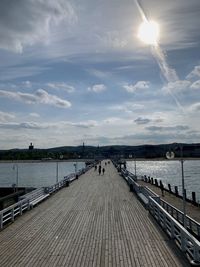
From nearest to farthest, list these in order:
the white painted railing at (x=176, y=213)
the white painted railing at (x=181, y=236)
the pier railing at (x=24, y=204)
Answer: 1. the white painted railing at (x=181, y=236)
2. the pier railing at (x=24, y=204)
3. the white painted railing at (x=176, y=213)

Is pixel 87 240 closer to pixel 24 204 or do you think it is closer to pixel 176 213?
pixel 176 213

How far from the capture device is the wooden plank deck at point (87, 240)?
11.4 metres

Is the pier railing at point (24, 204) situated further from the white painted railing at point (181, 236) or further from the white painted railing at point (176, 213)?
the white painted railing at point (176, 213)

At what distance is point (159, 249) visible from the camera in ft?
41.3

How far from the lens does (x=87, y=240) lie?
14.0 metres

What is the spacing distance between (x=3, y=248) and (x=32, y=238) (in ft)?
5.65

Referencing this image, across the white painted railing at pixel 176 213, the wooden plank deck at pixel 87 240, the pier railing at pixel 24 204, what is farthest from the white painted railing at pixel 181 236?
the pier railing at pixel 24 204

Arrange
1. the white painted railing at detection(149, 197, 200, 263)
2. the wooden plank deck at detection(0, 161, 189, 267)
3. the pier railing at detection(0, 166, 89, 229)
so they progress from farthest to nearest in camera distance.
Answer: the pier railing at detection(0, 166, 89, 229)
the wooden plank deck at detection(0, 161, 189, 267)
the white painted railing at detection(149, 197, 200, 263)

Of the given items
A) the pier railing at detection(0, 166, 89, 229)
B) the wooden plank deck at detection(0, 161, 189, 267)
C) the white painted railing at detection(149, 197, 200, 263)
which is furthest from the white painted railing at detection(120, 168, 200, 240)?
the pier railing at detection(0, 166, 89, 229)

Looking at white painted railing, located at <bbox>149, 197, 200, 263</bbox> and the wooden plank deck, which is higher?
white painted railing, located at <bbox>149, 197, 200, 263</bbox>

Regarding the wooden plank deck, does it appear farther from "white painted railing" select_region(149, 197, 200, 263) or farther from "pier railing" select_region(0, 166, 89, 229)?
"pier railing" select_region(0, 166, 89, 229)

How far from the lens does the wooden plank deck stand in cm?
1139

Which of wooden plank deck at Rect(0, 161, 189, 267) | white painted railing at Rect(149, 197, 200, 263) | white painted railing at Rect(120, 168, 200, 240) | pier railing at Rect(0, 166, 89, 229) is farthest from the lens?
white painted railing at Rect(120, 168, 200, 240)

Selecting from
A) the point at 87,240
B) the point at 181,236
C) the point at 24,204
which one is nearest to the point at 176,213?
the point at 87,240
